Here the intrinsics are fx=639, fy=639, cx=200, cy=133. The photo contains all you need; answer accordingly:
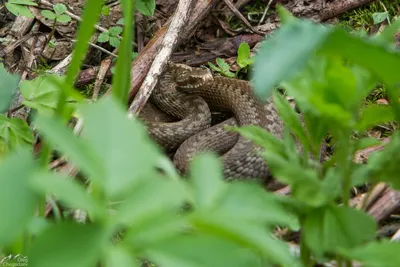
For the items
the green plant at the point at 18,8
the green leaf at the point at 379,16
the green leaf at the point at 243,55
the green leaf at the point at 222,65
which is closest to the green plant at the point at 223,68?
the green leaf at the point at 222,65

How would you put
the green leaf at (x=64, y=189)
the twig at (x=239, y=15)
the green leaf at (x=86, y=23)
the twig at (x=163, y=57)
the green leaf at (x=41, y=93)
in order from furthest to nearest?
the twig at (x=239, y=15), the twig at (x=163, y=57), the green leaf at (x=41, y=93), the green leaf at (x=86, y=23), the green leaf at (x=64, y=189)

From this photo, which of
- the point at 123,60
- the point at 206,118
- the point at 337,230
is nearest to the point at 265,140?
the point at 337,230

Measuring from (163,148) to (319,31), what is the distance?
3.69 metres

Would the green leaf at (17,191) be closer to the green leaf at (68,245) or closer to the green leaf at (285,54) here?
the green leaf at (68,245)

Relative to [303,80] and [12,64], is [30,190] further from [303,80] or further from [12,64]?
[12,64]

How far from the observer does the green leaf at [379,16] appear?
17.2 ft

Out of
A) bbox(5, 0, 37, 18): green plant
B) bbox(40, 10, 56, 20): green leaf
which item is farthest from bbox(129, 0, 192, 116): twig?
bbox(5, 0, 37, 18): green plant

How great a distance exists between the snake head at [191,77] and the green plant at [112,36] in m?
0.56

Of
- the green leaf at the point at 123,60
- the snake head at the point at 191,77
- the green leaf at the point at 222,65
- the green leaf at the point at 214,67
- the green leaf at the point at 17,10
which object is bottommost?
the snake head at the point at 191,77

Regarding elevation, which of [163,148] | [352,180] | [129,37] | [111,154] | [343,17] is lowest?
[163,148]

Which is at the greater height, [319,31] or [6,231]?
[319,31]

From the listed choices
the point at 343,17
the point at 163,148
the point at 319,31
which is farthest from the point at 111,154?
the point at 343,17

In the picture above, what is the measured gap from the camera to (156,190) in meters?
1.24

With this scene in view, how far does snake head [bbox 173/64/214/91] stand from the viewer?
17.3ft
